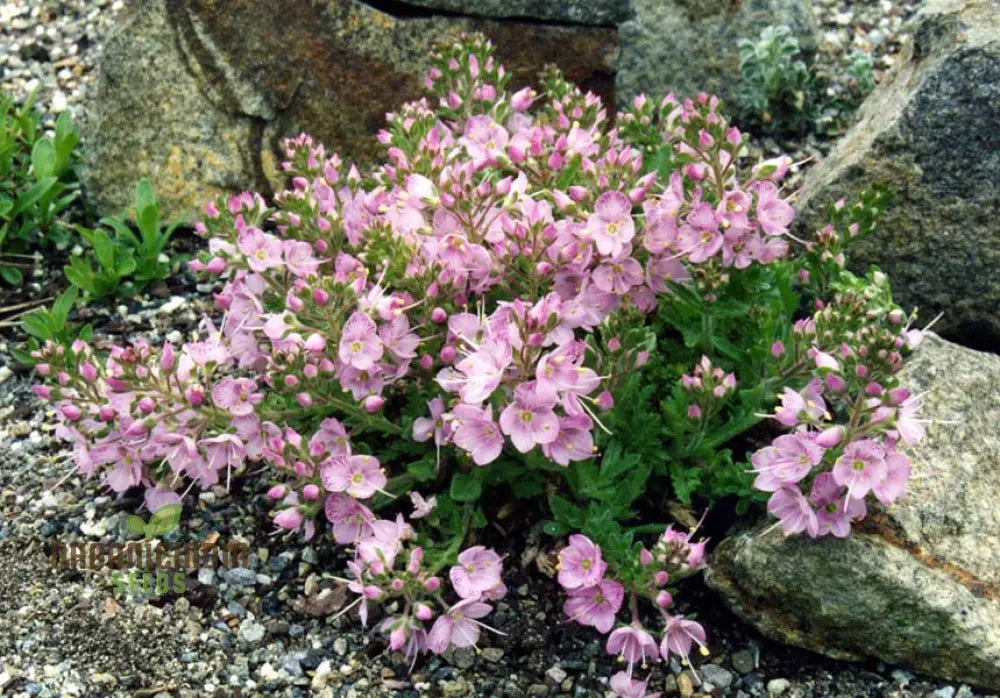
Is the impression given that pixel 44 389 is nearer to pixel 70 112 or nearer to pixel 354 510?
pixel 354 510

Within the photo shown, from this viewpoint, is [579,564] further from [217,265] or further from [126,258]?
[126,258]

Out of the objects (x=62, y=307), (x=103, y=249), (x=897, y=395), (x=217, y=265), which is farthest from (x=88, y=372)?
(x=897, y=395)

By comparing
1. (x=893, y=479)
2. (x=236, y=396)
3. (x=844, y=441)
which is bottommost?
(x=893, y=479)

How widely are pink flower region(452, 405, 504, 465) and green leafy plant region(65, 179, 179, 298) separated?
2154 millimetres

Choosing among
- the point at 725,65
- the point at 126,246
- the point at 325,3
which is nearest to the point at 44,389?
the point at 126,246

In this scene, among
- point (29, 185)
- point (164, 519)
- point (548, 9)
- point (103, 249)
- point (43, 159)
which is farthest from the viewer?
point (548, 9)

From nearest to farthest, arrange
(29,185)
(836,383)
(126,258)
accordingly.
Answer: (836,383) < (126,258) < (29,185)

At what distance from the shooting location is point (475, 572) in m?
3.82

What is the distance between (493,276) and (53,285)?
7.65 feet

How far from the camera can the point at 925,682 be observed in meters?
3.79

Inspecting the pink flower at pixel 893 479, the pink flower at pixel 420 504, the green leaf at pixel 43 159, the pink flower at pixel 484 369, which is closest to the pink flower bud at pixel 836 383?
the pink flower at pixel 893 479

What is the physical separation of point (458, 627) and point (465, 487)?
1.39 ft

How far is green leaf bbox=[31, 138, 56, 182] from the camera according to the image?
5453mm

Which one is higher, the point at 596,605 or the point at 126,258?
the point at 126,258
